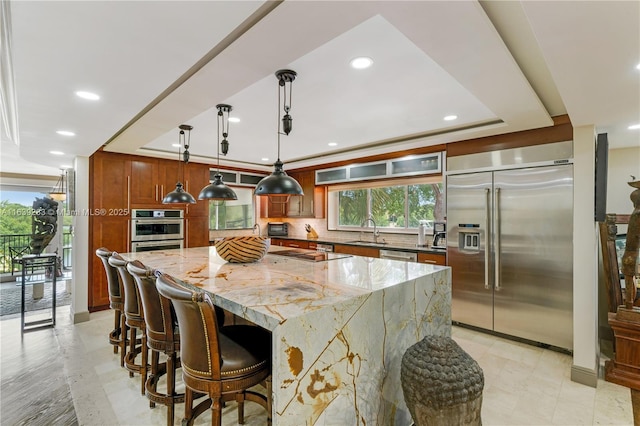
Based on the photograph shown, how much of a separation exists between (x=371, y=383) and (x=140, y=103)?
2.46m

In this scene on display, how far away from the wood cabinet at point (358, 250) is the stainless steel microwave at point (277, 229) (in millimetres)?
1861

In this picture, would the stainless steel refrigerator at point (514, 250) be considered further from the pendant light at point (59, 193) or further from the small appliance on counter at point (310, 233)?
the pendant light at point (59, 193)

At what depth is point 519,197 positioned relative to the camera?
3299 mm

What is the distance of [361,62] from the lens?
6.48 ft

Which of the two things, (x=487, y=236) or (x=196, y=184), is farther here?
(x=196, y=184)

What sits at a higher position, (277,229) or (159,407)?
(277,229)

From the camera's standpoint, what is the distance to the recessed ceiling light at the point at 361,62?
6.36 feet

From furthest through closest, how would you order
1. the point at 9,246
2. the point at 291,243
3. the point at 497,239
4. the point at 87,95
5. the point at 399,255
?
the point at 9,246, the point at 291,243, the point at 399,255, the point at 497,239, the point at 87,95

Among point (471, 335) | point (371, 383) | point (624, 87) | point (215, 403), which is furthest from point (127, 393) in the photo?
point (624, 87)

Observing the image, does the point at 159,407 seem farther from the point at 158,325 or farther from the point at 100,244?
the point at 100,244

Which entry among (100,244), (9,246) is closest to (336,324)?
(100,244)

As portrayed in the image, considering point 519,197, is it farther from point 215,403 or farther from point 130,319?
point 130,319

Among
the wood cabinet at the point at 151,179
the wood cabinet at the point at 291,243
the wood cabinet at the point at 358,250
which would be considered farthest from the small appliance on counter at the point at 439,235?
the wood cabinet at the point at 151,179

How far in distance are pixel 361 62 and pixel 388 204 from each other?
3401 mm
